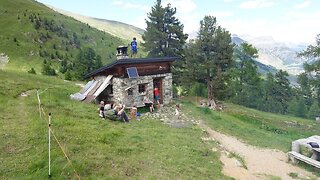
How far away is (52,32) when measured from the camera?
227 feet

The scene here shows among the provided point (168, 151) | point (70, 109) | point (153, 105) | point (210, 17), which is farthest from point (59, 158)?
point (210, 17)

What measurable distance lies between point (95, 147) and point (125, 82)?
12682 millimetres

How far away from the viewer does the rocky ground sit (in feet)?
54.4

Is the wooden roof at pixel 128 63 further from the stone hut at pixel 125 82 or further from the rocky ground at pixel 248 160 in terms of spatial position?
the rocky ground at pixel 248 160

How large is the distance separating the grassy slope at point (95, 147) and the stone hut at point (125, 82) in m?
4.85

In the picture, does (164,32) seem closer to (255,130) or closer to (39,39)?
(255,130)

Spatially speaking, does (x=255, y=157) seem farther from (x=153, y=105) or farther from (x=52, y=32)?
(x=52, y=32)

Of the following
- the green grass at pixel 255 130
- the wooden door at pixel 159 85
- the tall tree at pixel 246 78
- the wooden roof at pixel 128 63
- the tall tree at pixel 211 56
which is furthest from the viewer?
the tall tree at pixel 246 78

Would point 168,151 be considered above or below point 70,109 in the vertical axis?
below

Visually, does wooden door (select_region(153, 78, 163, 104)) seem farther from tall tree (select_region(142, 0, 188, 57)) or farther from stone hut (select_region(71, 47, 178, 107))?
tall tree (select_region(142, 0, 188, 57))

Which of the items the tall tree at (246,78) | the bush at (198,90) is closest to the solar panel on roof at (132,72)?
the bush at (198,90)

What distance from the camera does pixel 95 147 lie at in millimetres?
15148

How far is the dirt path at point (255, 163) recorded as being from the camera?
16406mm

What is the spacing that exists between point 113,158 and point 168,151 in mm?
3494
